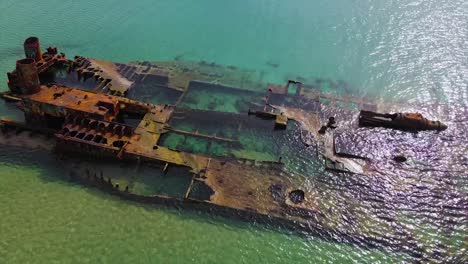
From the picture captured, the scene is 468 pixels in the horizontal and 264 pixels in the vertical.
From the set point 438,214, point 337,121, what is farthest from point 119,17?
point 438,214

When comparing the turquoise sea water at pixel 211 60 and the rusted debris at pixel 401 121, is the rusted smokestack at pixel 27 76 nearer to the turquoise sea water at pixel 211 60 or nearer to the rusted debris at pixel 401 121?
the turquoise sea water at pixel 211 60

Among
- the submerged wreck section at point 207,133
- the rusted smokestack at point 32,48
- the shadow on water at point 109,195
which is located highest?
the rusted smokestack at point 32,48

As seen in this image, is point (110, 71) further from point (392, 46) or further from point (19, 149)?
point (392, 46)

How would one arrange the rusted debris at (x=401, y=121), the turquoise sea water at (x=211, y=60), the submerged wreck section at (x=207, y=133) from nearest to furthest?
1. the turquoise sea water at (x=211, y=60)
2. the submerged wreck section at (x=207, y=133)
3. the rusted debris at (x=401, y=121)

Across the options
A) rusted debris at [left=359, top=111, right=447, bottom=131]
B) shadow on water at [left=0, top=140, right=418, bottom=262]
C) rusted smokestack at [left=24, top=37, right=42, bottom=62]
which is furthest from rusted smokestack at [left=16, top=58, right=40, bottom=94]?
rusted debris at [left=359, top=111, right=447, bottom=131]

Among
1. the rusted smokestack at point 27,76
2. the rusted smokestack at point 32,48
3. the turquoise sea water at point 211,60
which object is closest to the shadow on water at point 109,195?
the turquoise sea water at point 211,60

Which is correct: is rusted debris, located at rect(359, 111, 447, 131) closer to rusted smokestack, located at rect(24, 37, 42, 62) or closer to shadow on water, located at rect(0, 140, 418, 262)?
shadow on water, located at rect(0, 140, 418, 262)

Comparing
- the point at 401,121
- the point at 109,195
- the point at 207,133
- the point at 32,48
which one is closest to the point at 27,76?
the point at 32,48
